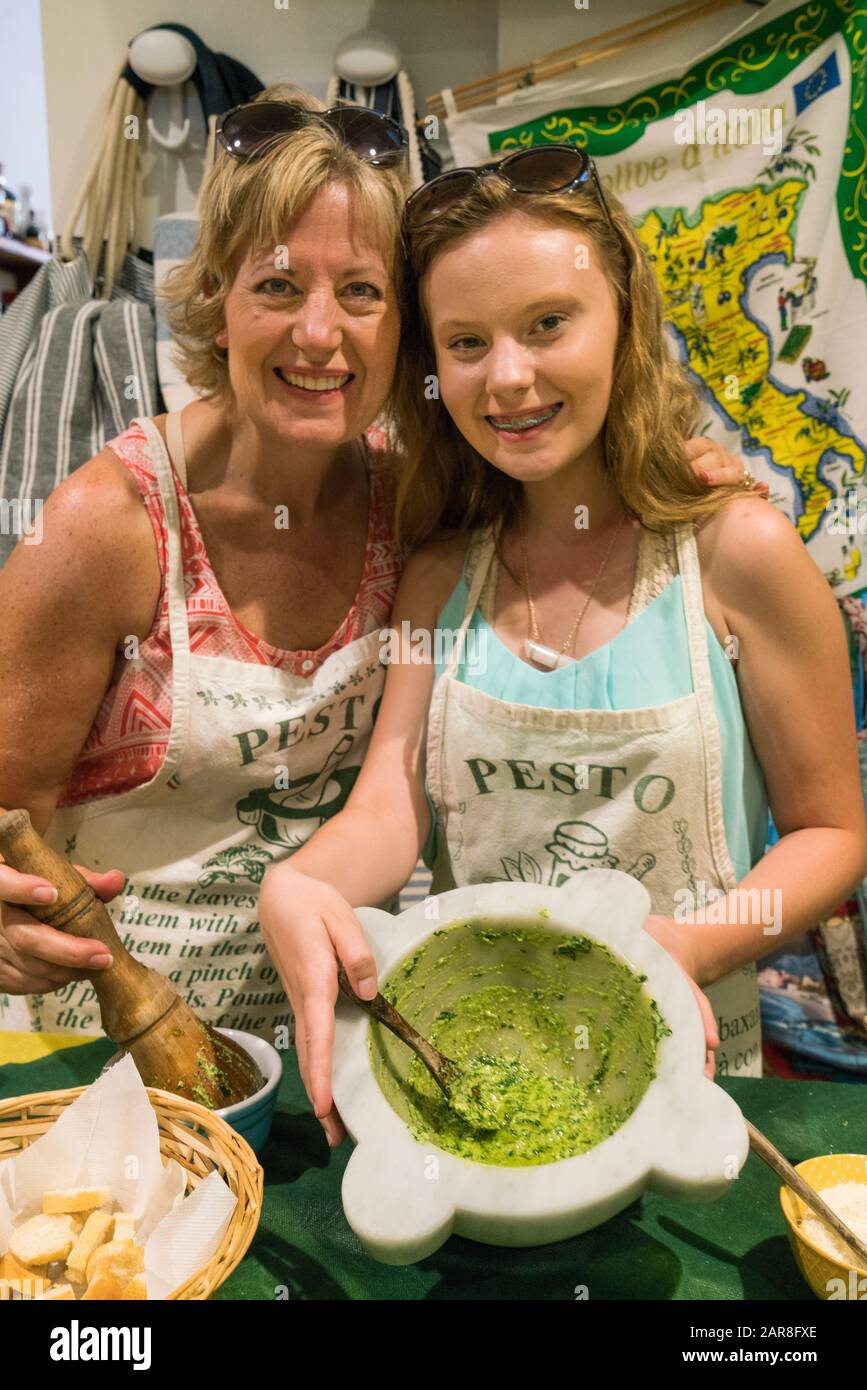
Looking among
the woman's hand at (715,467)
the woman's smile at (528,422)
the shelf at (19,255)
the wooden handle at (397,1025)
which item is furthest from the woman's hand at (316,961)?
the shelf at (19,255)

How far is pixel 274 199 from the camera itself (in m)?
1.27

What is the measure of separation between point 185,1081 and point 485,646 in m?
0.71

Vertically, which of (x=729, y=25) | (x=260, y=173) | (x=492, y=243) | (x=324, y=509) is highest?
(x=729, y=25)

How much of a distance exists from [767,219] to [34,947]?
2.09 meters

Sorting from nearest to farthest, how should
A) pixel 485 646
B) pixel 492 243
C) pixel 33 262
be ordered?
pixel 492 243 → pixel 485 646 → pixel 33 262

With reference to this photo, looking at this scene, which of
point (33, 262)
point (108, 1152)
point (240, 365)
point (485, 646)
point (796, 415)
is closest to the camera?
point (108, 1152)

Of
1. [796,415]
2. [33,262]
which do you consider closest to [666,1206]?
[796,415]

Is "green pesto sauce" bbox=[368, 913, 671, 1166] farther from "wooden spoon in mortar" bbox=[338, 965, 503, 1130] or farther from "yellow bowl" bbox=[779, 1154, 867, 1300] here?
"yellow bowl" bbox=[779, 1154, 867, 1300]

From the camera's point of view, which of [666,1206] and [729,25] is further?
[729,25]

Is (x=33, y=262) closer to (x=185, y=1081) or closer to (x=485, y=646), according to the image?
(x=485, y=646)

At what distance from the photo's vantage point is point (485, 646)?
4.78 ft

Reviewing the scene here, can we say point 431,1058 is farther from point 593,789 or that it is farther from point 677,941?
point 593,789

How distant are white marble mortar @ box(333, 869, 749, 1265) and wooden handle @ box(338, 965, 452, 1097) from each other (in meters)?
0.03

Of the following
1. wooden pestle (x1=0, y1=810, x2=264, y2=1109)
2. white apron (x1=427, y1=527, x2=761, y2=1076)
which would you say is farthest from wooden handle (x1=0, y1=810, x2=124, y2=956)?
white apron (x1=427, y1=527, x2=761, y2=1076)
